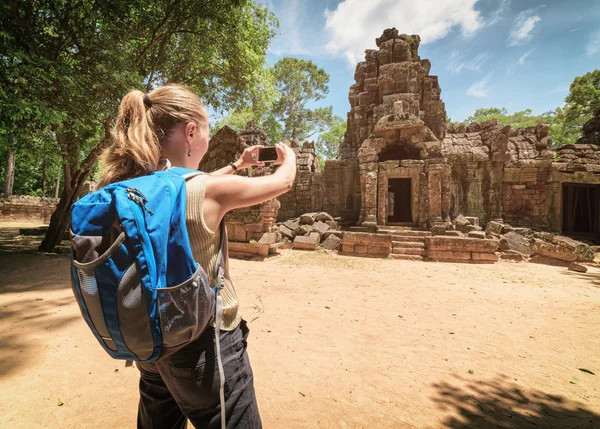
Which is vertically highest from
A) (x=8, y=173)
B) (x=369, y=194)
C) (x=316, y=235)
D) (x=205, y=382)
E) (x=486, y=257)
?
(x=8, y=173)

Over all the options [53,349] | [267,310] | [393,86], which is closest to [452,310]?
[267,310]

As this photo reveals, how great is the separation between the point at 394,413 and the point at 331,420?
20.5 inches

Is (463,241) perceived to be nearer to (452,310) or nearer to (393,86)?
(452,310)

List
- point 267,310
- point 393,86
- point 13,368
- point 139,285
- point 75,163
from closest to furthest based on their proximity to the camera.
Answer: point 139,285 → point 13,368 → point 267,310 → point 75,163 → point 393,86

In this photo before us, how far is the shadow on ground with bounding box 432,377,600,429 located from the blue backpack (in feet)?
7.70

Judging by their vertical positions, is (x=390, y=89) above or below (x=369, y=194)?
above

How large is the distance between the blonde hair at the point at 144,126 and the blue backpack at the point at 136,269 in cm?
18

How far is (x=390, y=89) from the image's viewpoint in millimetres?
16172

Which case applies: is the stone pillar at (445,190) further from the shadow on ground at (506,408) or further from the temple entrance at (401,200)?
the shadow on ground at (506,408)

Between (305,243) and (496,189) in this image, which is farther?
(496,189)

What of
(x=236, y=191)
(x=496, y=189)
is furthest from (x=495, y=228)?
(x=236, y=191)

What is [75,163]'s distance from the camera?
830cm

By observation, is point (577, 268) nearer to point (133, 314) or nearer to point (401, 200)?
point (401, 200)

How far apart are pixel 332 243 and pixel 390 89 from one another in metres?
11.1
